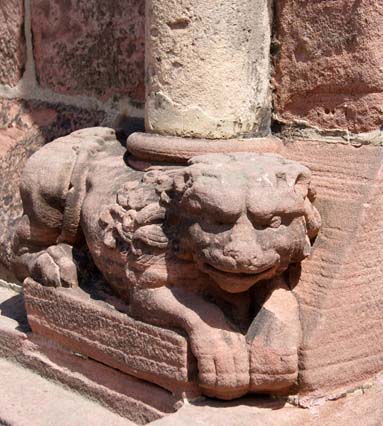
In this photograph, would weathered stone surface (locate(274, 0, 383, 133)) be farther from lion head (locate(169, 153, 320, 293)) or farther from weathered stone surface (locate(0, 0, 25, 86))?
weathered stone surface (locate(0, 0, 25, 86))

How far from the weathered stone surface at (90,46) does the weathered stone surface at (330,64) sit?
0.54m

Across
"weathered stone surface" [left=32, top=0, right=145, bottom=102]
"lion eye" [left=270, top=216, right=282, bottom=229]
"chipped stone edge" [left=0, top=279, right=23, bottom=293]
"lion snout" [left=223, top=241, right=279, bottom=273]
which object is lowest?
"chipped stone edge" [left=0, top=279, right=23, bottom=293]

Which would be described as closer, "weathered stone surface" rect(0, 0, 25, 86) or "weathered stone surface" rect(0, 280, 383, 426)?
"weathered stone surface" rect(0, 280, 383, 426)

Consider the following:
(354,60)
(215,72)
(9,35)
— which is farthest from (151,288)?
(9,35)

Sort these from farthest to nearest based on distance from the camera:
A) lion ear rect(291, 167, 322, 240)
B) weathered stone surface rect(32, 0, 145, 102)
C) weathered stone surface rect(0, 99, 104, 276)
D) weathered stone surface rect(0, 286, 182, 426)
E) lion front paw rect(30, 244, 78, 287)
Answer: weathered stone surface rect(0, 99, 104, 276), weathered stone surface rect(32, 0, 145, 102), lion front paw rect(30, 244, 78, 287), weathered stone surface rect(0, 286, 182, 426), lion ear rect(291, 167, 322, 240)

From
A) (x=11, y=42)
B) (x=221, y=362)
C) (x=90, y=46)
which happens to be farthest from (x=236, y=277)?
(x=11, y=42)

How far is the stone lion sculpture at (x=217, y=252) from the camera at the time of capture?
72.7 inches

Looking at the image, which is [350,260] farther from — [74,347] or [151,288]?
[74,347]

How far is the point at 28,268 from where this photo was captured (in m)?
2.44

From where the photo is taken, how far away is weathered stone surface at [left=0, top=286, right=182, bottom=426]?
2045mm

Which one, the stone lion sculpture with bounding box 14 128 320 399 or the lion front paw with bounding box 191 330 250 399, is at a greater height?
the stone lion sculpture with bounding box 14 128 320 399

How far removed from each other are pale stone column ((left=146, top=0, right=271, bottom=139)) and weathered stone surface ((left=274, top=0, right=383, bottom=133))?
61 mm

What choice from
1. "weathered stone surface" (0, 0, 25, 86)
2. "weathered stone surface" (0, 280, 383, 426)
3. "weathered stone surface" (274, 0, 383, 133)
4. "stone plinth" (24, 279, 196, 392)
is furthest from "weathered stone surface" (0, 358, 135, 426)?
"weathered stone surface" (0, 0, 25, 86)

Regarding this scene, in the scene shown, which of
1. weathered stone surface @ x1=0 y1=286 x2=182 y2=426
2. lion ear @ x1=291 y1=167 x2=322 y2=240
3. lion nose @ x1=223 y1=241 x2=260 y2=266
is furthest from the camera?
weathered stone surface @ x1=0 y1=286 x2=182 y2=426
